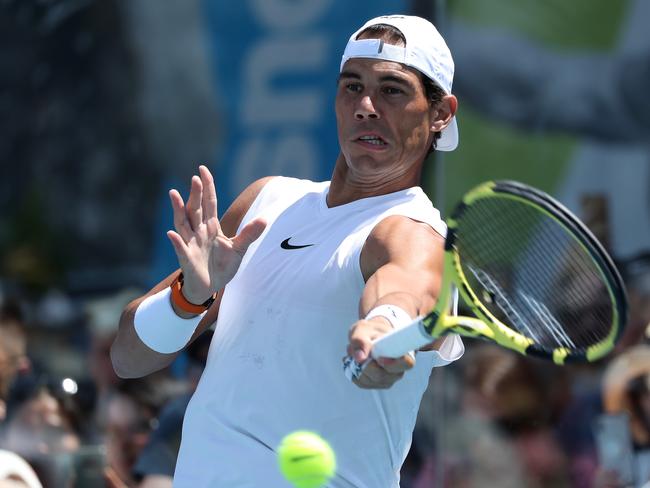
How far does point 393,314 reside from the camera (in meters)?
2.96

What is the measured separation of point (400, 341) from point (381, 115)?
0.92 meters

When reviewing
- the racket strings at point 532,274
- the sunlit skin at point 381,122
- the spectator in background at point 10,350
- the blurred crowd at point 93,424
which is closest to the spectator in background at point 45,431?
the blurred crowd at point 93,424

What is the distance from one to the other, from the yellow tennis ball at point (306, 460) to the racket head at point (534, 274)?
1.65 feet

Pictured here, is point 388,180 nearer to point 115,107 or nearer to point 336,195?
point 336,195

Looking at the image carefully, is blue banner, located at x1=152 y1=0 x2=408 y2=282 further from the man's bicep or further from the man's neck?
the man's bicep

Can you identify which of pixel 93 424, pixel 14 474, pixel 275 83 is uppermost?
pixel 275 83

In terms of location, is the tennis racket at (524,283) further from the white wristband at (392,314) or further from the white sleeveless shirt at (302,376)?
the white sleeveless shirt at (302,376)

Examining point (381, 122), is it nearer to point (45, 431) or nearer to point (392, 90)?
point (392, 90)

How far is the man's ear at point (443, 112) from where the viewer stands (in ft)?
12.2

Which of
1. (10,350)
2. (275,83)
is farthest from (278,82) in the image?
(10,350)

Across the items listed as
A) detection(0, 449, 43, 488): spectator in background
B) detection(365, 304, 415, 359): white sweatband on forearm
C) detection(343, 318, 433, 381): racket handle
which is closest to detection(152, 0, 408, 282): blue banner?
detection(0, 449, 43, 488): spectator in background

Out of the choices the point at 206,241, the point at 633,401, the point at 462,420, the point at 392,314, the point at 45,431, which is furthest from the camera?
the point at 462,420

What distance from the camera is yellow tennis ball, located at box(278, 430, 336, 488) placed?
3.10 meters

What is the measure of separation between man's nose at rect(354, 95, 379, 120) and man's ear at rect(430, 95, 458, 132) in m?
0.23
